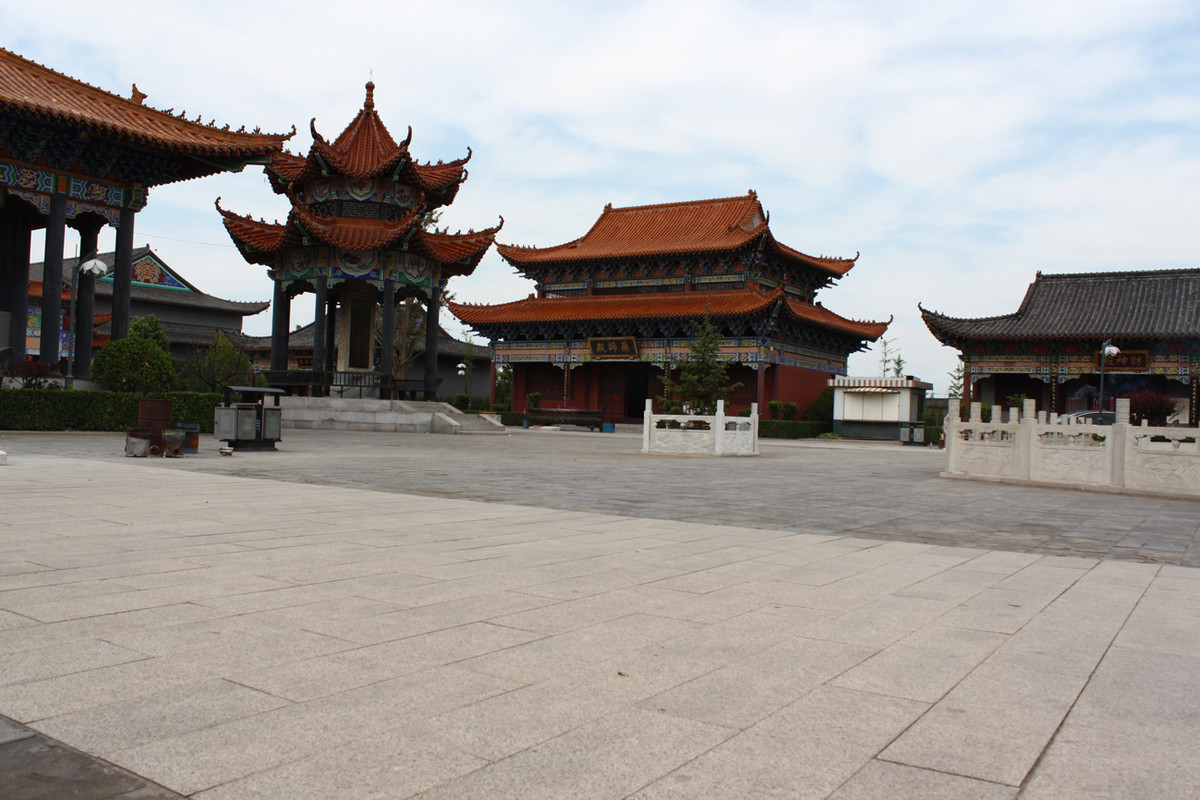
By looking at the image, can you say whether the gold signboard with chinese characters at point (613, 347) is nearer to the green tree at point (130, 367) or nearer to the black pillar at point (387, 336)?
the black pillar at point (387, 336)

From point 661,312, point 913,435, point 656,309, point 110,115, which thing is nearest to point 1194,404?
point 913,435

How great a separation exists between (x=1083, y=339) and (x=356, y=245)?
91.3 ft

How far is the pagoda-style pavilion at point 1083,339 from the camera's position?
33969mm

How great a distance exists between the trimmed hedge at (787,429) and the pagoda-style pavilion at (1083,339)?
23.7ft

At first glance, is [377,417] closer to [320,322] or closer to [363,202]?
[320,322]

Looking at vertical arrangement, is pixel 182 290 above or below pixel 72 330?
above

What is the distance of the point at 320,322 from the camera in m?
28.6

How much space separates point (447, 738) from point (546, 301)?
39169 mm

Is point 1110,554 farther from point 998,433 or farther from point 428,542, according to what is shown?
point 998,433

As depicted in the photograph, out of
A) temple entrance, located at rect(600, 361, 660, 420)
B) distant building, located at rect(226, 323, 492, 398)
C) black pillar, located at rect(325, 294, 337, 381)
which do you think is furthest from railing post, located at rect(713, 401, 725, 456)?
distant building, located at rect(226, 323, 492, 398)

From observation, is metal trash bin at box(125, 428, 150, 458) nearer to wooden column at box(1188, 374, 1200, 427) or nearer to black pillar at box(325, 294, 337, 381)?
black pillar at box(325, 294, 337, 381)

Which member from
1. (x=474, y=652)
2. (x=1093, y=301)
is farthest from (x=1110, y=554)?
(x=1093, y=301)

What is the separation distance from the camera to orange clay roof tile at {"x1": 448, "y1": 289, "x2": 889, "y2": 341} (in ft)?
114

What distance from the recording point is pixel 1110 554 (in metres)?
6.54
